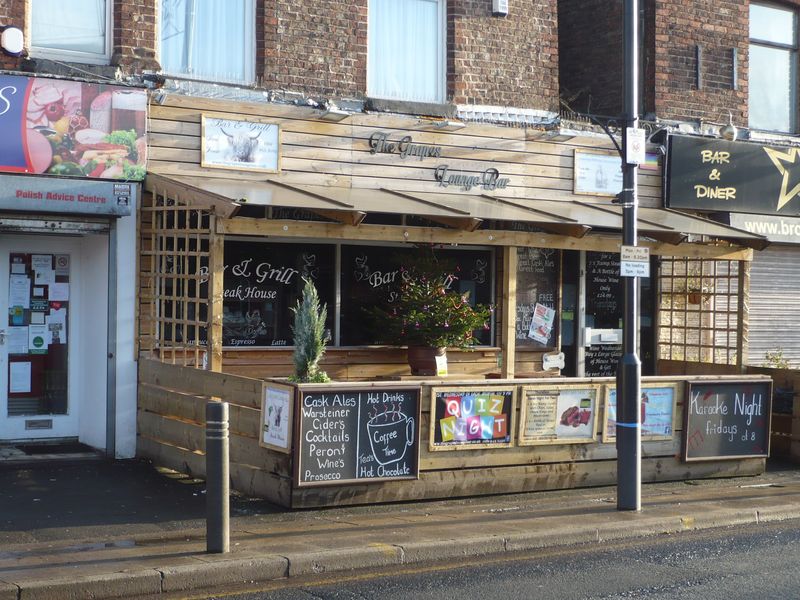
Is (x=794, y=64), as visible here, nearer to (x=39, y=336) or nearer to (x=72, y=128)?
(x=72, y=128)

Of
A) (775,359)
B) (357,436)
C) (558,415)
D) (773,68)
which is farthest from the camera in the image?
(773,68)

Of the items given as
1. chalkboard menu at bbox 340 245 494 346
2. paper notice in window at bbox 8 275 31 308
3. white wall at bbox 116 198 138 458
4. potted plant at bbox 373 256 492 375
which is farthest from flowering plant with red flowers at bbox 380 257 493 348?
paper notice in window at bbox 8 275 31 308

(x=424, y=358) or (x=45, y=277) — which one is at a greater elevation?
(x=45, y=277)

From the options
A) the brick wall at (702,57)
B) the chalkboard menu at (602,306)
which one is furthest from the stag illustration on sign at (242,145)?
the brick wall at (702,57)

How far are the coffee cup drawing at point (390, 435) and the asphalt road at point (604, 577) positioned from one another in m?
1.80

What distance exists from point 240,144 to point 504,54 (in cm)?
410

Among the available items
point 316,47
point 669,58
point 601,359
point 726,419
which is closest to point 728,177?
point 669,58

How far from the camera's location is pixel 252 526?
8727 millimetres

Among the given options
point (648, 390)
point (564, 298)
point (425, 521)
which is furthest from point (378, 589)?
point (564, 298)

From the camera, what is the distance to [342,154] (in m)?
13.0

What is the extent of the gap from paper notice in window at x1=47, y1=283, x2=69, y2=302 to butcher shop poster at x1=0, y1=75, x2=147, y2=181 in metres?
1.55

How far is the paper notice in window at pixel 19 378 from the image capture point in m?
11.8

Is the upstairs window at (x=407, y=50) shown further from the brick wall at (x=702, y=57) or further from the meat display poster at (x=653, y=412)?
the meat display poster at (x=653, y=412)

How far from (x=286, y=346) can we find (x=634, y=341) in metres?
4.75
